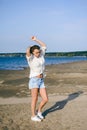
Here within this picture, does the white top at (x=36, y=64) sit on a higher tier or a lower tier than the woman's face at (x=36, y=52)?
lower

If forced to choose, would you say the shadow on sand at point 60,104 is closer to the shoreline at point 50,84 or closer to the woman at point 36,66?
the shoreline at point 50,84

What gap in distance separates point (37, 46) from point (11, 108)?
289cm

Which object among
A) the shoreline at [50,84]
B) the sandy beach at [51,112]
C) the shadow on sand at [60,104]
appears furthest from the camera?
the shoreline at [50,84]

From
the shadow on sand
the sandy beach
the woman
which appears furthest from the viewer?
the shadow on sand

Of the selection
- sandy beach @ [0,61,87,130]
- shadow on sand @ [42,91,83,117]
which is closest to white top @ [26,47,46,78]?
sandy beach @ [0,61,87,130]

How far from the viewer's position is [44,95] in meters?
6.87

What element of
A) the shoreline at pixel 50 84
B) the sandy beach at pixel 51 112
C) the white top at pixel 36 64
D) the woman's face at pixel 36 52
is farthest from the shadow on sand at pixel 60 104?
the woman's face at pixel 36 52

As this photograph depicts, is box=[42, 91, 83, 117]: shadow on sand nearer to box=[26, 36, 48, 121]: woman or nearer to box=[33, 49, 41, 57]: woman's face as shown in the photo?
box=[26, 36, 48, 121]: woman

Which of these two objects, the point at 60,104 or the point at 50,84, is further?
the point at 50,84

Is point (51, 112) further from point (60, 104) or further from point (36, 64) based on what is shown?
point (36, 64)

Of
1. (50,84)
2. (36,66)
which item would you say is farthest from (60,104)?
(50,84)

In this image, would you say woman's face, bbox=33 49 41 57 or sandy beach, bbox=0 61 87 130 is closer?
sandy beach, bbox=0 61 87 130

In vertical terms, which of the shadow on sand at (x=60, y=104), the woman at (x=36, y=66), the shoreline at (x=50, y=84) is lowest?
the shoreline at (x=50, y=84)

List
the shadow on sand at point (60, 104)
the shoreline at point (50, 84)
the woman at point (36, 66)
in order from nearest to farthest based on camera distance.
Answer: the woman at point (36, 66), the shadow on sand at point (60, 104), the shoreline at point (50, 84)
